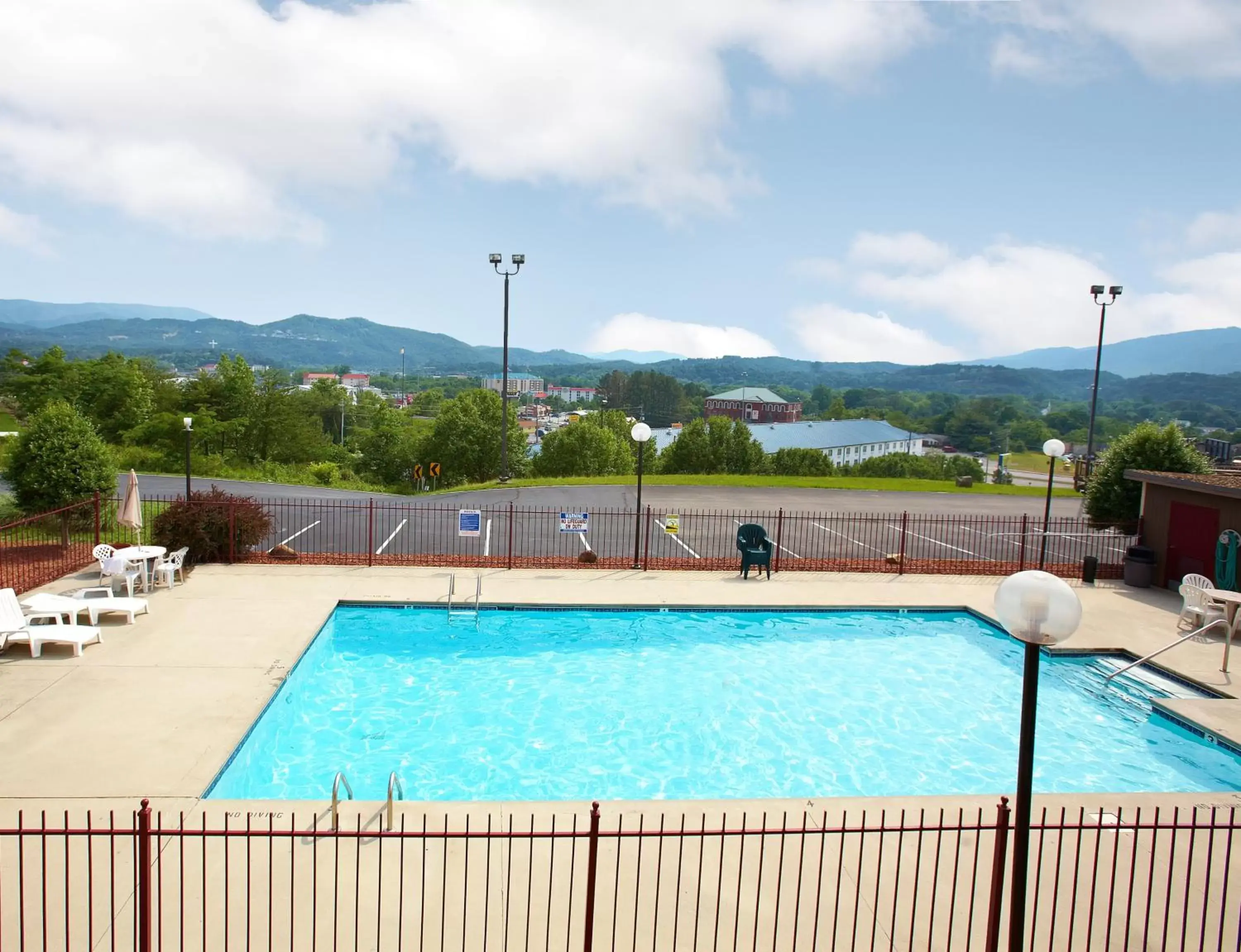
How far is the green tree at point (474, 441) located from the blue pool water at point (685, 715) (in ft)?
134

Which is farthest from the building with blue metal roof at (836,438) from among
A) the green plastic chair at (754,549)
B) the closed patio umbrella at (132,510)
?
the closed patio umbrella at (132,510)

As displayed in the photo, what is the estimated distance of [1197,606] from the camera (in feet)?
44.2

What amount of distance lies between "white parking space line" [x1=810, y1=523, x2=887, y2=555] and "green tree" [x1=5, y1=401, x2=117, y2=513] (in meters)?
18.0

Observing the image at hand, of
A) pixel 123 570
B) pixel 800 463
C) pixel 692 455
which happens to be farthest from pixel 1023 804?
pixel 800 463

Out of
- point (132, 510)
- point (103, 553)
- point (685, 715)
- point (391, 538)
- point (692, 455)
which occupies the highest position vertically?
point (132, 510)

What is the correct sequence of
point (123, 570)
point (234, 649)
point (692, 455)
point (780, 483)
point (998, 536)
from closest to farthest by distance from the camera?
point (234, 649) < point (123, 570) < point (998, 536) < point (780, 483) < point (692, 455)

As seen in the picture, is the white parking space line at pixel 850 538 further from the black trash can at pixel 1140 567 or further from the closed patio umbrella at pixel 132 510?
the closed patio umbrella at pixel 132 510

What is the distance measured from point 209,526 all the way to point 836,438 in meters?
126

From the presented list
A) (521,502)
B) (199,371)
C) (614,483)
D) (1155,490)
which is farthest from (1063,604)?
(199,371)

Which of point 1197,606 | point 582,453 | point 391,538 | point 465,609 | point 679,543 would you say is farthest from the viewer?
point 582,453

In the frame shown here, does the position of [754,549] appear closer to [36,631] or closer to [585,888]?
[585,888]

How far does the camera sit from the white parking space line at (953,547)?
21.3 metres

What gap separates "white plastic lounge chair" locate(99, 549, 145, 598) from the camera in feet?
44.8

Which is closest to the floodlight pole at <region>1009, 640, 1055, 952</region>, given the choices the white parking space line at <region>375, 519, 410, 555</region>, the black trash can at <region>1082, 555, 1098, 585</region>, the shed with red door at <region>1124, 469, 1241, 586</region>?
the shed with red door at <region>1124, 469, 1241, 586</region>
